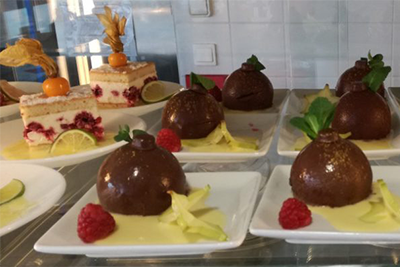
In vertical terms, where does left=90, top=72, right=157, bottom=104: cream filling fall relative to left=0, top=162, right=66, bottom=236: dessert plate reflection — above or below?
above

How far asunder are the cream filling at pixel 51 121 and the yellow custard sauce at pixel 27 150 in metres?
0.02

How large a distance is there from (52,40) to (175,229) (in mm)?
1278

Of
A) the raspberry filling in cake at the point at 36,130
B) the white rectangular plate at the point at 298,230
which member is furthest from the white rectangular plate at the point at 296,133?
the raspberry filling in cake at the point at 36,130

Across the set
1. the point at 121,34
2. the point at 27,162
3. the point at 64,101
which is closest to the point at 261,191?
the point at 27,162

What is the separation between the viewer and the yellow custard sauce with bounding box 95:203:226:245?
83 cm

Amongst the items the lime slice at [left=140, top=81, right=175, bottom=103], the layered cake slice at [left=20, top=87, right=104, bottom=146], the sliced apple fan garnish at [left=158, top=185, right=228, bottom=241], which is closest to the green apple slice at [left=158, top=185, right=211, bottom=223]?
the sliced apple fan garnish at [left=158, top=185, right=228, bottom=241]

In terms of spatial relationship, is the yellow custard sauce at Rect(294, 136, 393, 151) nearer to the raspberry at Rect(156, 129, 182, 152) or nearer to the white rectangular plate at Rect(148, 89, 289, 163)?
the white rectangular plate at Rect(148, 89, 289, 163)

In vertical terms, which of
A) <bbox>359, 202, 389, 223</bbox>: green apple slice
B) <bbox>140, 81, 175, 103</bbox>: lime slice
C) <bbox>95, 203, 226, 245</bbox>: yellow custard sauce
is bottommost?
<bbox>95, 203, 226, 245</bbox>: yellow custard sauce

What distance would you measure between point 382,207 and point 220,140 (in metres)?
0.43

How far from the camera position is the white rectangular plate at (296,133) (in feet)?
3.58

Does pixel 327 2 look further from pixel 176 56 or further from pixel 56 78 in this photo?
pixel 56 78

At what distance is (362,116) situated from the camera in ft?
3.78

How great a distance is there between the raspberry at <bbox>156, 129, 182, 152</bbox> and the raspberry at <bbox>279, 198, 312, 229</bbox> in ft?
1.26

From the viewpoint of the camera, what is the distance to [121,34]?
1616mm
